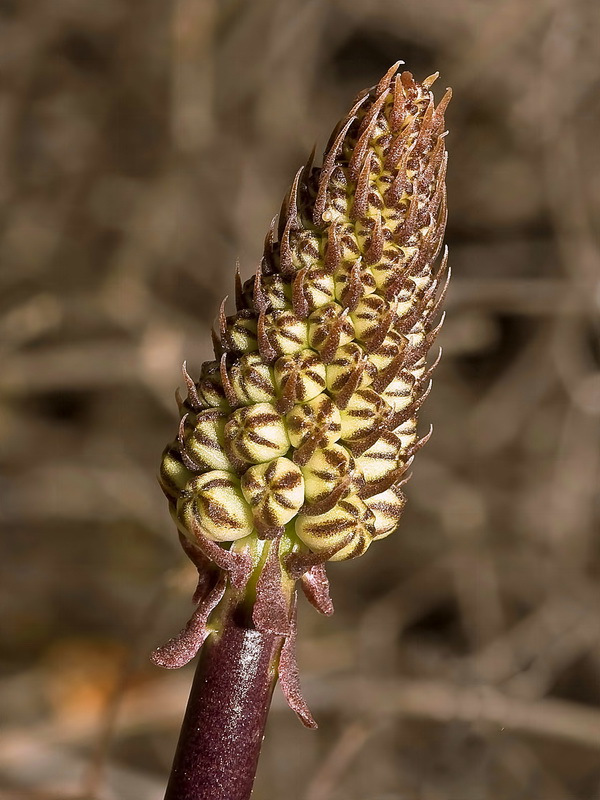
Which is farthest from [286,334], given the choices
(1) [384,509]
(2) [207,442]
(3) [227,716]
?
(3) [227,716]

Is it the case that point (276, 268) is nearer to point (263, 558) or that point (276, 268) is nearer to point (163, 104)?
point (263, 558)

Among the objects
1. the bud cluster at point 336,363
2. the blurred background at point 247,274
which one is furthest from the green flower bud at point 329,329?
the blurred background at point 247,274

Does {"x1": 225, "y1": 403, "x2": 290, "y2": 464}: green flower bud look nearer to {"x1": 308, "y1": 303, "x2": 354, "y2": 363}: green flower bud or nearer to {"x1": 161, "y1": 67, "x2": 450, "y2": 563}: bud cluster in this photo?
{"x1": 161, "y1": 67, "x2": 450, "y2": 563}: bud cluster

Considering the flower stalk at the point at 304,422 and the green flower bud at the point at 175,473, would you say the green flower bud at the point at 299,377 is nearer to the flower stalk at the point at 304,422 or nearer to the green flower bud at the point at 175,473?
the flower stalk at the point at 304,422

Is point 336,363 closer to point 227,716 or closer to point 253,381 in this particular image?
point 253,381

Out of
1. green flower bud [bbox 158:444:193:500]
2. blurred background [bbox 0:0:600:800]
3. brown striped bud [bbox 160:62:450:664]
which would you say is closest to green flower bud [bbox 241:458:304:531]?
brown striped bud [bbox 160:62:450:664]
